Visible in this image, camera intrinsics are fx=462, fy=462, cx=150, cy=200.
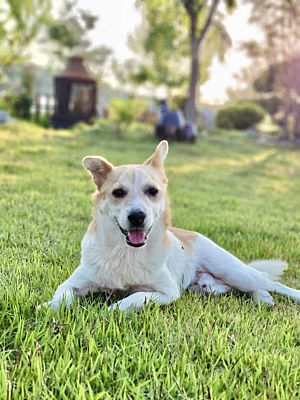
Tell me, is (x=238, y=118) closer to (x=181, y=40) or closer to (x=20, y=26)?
(x=181, y=40)

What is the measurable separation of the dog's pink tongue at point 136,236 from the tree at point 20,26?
19089mm

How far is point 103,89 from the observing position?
50562 mm

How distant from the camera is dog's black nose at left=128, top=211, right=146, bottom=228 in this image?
2.71 meters

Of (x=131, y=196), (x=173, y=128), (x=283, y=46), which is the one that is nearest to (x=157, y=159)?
(x=131, y=196)

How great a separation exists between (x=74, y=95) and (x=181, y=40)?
19.5 meters

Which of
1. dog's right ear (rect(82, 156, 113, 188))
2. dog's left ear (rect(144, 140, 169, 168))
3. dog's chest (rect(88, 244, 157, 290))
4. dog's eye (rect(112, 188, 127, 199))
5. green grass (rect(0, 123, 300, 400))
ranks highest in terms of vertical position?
dog's left ear (rect(144, 140, 169, 168))

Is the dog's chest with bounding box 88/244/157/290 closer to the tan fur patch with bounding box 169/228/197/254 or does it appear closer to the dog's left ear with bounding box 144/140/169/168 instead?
the tan fur patch with bounding box 169/228/197/254

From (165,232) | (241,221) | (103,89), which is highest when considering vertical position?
(103,89)

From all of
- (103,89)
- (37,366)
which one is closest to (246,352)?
(37,366)

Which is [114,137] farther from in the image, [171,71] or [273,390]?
[171,71]

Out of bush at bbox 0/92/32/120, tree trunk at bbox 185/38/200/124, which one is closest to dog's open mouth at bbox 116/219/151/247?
bush at bbox 0/92/32/120

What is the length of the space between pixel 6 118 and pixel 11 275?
13.4 m

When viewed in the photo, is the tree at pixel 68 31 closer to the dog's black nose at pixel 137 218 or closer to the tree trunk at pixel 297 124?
the tree trunk at pixel 297 124

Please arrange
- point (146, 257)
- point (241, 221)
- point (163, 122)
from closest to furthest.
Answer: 1. point (146, 257)
2. point (241, 221)
3. point (163, 122)
